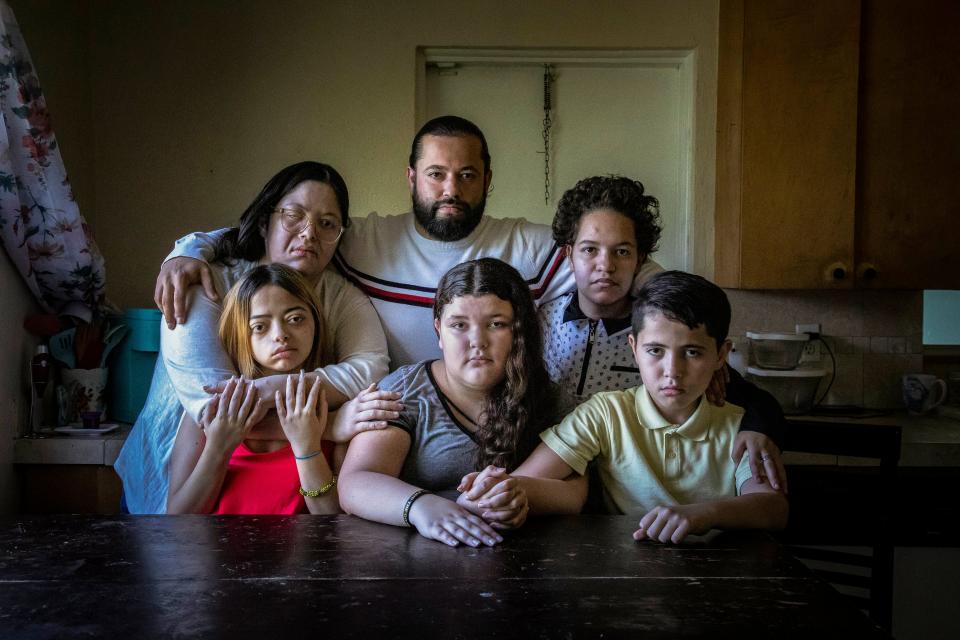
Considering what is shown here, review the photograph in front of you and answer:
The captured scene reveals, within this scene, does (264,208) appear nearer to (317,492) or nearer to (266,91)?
(317,492)

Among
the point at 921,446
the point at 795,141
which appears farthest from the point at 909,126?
the point at 921,446

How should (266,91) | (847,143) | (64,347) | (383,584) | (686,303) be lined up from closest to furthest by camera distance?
1. (383,584)
2. (686,303)
3. (64,347)
4. (847,143)
5. (266,91)

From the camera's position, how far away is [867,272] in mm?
3301

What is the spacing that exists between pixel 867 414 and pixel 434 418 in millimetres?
2278

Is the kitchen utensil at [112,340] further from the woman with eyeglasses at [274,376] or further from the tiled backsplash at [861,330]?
the tiled backsplash at [861,330]

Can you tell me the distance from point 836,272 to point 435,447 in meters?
2.16

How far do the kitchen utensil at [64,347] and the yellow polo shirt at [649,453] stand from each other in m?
1.89

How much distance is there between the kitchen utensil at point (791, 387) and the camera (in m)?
3.34

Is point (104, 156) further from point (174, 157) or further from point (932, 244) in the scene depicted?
point (932, 244)

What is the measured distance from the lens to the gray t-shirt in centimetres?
179

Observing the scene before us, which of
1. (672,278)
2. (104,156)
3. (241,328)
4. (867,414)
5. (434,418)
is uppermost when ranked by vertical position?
(104,156)

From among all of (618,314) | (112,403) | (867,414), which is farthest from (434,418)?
(867,414)

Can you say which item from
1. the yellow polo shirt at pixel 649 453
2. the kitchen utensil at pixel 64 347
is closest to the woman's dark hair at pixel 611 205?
the yellow polo shirt at pixel 649 453

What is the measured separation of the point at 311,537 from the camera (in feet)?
4.87
